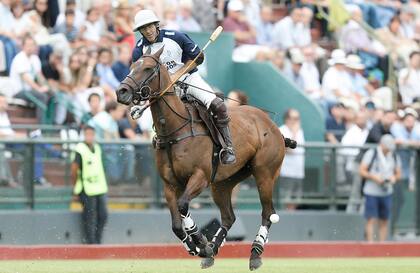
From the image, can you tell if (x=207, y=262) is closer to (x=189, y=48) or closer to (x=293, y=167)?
(x=189, y=48)

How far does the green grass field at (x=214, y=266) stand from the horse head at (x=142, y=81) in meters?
2.03

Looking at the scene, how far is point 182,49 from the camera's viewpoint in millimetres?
13938

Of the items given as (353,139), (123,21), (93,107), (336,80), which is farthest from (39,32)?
(336,80)

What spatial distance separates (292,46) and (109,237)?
5933mm

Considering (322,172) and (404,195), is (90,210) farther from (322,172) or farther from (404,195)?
(404,195)

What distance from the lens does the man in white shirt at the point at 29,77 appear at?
1873 centimetres

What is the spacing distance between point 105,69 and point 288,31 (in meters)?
4.43

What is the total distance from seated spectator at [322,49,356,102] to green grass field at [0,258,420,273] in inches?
228

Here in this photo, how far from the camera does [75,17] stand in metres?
20.4

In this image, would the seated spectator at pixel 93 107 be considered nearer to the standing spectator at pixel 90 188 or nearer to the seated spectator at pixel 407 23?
the standing spectator at pixel 90 188

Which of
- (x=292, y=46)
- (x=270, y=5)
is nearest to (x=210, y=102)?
(x=292, y=46)

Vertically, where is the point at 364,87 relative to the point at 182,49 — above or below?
below

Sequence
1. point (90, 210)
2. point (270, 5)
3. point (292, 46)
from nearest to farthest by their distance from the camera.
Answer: point (90, 210) < point (292, 46) < point (270, 5)

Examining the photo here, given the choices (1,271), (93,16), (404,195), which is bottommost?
(404,195)
